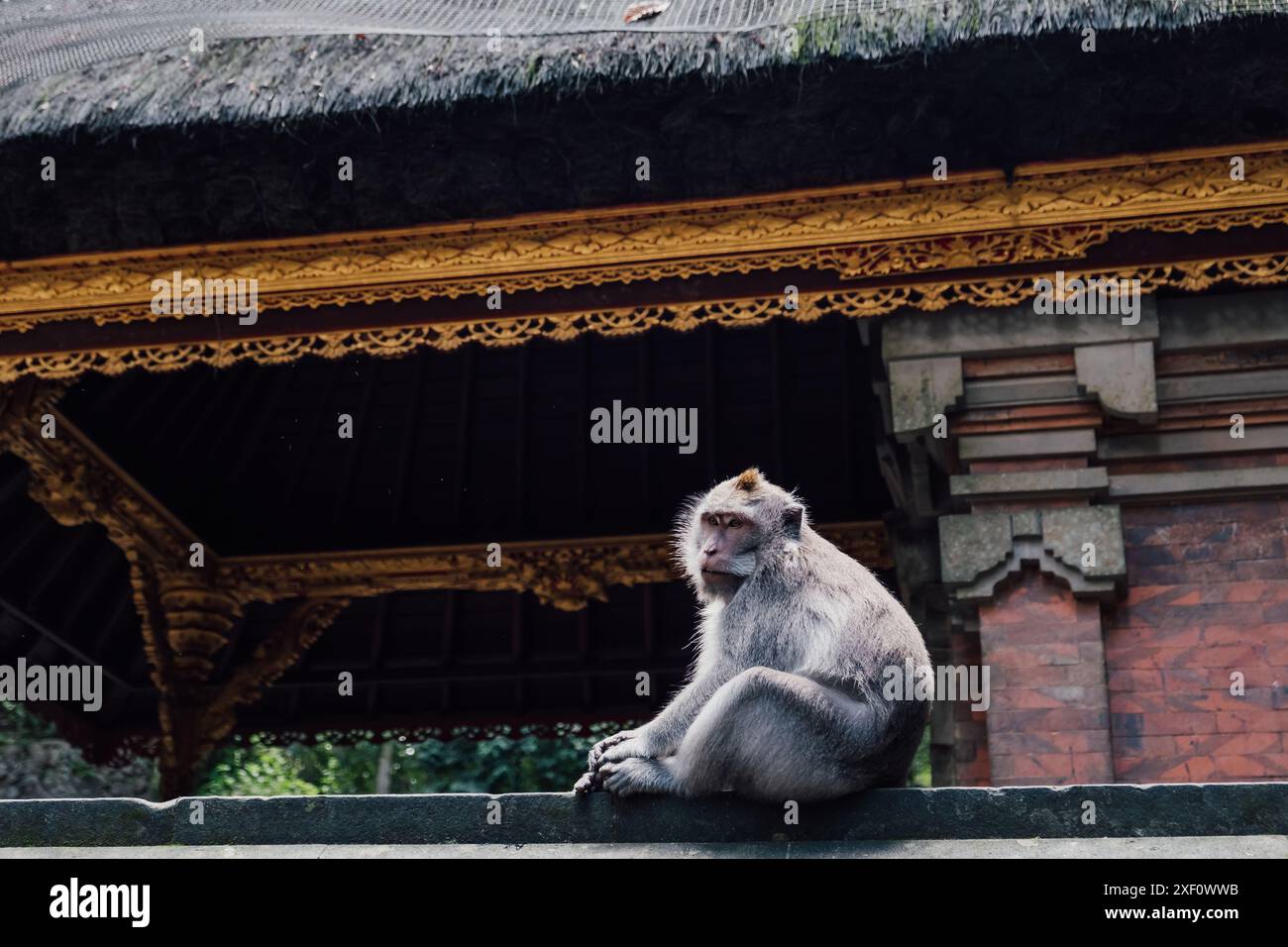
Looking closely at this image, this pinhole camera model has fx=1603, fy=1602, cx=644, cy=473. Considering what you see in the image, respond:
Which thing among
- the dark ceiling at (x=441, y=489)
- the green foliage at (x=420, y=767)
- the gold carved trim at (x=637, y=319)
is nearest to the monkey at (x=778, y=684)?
the gold carved trim at (x=637, y=319)

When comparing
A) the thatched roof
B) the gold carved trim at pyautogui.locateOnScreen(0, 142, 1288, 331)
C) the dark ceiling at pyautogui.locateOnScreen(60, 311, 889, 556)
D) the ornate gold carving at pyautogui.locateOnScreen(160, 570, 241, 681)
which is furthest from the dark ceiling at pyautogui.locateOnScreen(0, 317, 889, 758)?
the thatched roof

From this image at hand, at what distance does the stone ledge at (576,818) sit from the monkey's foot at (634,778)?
0.11 ft

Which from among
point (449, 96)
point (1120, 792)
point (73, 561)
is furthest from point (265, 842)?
Result: point (73, 561)

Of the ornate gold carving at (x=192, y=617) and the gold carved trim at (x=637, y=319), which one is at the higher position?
the gold carved trim at (x=637, y=319)

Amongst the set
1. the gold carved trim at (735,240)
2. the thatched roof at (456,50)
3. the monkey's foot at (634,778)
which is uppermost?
the thatched roof at (456,50)

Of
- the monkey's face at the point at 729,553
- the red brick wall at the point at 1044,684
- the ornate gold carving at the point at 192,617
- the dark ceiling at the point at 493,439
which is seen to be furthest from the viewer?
the ornate gold carving at the point at 192,617

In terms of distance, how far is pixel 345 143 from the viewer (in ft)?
24.7

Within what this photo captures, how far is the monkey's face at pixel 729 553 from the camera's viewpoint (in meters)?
4.56

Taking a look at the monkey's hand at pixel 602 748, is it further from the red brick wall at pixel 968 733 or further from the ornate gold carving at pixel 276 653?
the ornate gold carving at pixel 276 653

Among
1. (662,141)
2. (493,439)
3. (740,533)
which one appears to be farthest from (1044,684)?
(493,439)

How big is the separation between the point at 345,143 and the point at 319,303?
0.84m

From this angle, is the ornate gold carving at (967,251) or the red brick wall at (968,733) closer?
the ornate gold carving at (967,251)

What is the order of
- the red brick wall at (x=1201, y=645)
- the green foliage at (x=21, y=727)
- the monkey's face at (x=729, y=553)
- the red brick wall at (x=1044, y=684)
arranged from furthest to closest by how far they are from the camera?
the green foliage at (x=21, y=727), the red brick wall at (x=1201, y=645), the red brick wall at (x=1044, y=684), the monkey's face at (x=729, y=553)

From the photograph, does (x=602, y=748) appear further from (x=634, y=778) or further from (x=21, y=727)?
(x=21, y=727)
